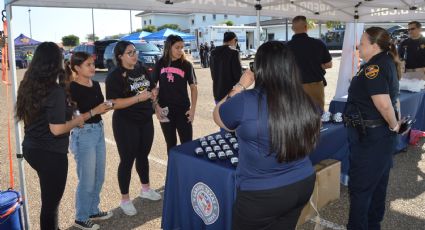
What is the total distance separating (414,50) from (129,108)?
5.24 m

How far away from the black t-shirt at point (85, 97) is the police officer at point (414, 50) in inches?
213

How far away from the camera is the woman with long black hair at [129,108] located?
3142 millimetres

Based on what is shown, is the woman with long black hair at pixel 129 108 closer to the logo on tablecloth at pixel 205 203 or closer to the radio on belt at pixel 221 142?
the radio on belt at pixel 221 142

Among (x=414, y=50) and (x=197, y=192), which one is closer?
(x=197, y=192)

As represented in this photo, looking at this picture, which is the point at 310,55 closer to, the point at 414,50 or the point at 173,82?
the point at 173,82

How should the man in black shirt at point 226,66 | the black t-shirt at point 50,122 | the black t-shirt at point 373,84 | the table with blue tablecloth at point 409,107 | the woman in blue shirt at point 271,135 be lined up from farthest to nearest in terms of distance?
the table with blue tablecloth at point 409,107 < the man in black shirt at point 226,66 < the black t-shirt at point 373,84 < the black t-shirt at point 50,122 < the woman in blue shirt at point 271,135

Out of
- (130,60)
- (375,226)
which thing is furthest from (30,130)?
(375,226)

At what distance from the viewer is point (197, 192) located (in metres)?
2.61

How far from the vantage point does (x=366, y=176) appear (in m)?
2.57

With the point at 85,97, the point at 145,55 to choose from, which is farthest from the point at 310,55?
the point at 145,55

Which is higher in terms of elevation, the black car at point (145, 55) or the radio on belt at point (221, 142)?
the black car at point (145, 55)

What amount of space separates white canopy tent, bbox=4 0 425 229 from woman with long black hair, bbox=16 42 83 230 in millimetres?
498

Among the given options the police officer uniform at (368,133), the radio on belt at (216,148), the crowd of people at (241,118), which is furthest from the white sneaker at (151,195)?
the police officer uniform at (368,133)

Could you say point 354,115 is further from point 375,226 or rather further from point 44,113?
point 44,113
